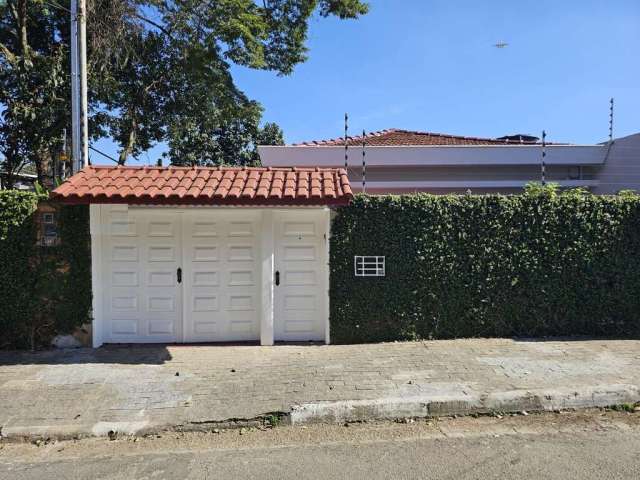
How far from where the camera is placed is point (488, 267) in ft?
24.2

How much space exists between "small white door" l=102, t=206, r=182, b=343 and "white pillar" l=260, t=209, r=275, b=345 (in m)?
1.33

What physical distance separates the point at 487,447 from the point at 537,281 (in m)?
4.01

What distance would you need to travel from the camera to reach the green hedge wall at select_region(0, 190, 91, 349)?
6.71m

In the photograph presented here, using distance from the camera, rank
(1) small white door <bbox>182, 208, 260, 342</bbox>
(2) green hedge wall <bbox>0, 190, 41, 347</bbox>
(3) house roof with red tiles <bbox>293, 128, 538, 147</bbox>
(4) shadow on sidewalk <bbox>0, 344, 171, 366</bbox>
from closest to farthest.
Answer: (4) shadow on sidewalk <bbox>0, 344, 171, 366</bbox> < (2) green hedge wall <bbox>0, 190, 41, 347</bbox> < (1) small white door <bbox>182, 208, 260, 342</bbox> < (3) house roof with red tiles <bbox>293, 128, 538, 147</bbox>

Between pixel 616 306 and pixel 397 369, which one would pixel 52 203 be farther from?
pixel 616 306

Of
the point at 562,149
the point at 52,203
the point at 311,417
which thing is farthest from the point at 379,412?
the point at 562,149

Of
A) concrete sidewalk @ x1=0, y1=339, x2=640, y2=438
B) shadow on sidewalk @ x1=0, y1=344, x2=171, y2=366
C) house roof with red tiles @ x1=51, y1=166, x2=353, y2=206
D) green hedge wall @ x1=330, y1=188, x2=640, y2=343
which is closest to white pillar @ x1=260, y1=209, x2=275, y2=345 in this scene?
concrete sidewalk @ x1=0, y1=339, x2=640, y2=438

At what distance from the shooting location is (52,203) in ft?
22.7

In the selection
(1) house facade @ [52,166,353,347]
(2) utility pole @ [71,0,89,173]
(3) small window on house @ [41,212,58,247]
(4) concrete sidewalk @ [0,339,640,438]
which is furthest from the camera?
(2) utility pole @ [71,0,89,173]

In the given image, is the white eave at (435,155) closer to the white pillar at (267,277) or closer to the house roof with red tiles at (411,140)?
the house roof with red tiles at (411,140)

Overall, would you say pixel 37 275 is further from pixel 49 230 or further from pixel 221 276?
pixel 221 276

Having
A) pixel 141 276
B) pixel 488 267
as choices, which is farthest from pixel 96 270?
pixel 488 267

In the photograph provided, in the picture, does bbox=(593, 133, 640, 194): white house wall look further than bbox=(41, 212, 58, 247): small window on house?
Yes

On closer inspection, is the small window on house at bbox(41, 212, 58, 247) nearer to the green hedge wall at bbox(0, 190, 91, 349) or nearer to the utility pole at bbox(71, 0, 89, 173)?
the green hedge wall at bbox(0, 190, 91, 349)
